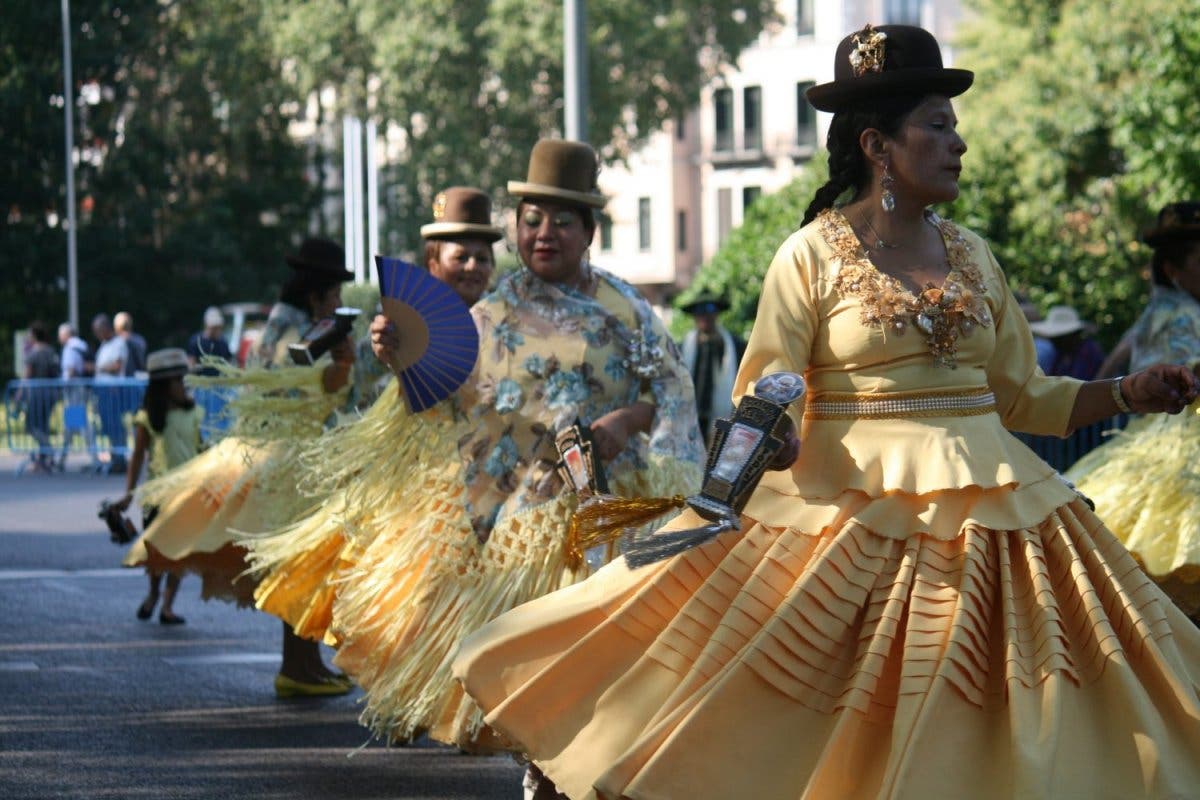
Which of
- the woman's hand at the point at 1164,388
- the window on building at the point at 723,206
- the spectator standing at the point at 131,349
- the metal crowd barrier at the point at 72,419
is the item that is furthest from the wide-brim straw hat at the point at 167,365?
the window on building at the point at 723,206

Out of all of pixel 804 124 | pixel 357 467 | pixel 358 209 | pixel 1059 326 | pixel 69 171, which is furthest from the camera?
pixel 804 124

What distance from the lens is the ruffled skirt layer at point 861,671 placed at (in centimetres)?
431

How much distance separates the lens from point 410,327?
7.06 metres

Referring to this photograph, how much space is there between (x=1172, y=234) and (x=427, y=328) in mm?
3337

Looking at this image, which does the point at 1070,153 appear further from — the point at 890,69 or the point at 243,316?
the point at 890,69

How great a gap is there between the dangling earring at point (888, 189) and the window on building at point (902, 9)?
63768 millimetres

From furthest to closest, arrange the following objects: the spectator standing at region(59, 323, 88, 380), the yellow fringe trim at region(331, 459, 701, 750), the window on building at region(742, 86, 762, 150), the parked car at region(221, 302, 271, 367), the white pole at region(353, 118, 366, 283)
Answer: the window on building at region(742, 86, 762, 150) → the white pole at region(353, 118, 366, 283) → the parked car at region(221, 302, 271, 367) → the spectator standing at region(59, 323, 88, 380) → the yellow fringe trim at region(331, 459, 701, 750)

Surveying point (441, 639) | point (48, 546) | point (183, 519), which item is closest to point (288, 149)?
point (48, 546)

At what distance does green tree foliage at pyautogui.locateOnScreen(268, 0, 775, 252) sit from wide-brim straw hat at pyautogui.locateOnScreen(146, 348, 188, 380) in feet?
117

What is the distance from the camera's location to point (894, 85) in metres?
4.91

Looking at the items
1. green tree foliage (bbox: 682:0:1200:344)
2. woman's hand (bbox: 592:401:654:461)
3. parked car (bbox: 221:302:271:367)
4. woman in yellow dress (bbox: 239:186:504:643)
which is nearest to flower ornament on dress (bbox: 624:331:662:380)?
woman's hand (bbox: 592:401:654:461)

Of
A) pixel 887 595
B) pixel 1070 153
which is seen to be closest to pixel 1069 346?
pixel 887 595

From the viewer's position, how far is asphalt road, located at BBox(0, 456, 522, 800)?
288 inches

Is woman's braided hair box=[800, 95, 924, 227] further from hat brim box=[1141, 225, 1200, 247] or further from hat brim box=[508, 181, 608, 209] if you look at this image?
hat brim box=[1141, 225, 1200, 247]
